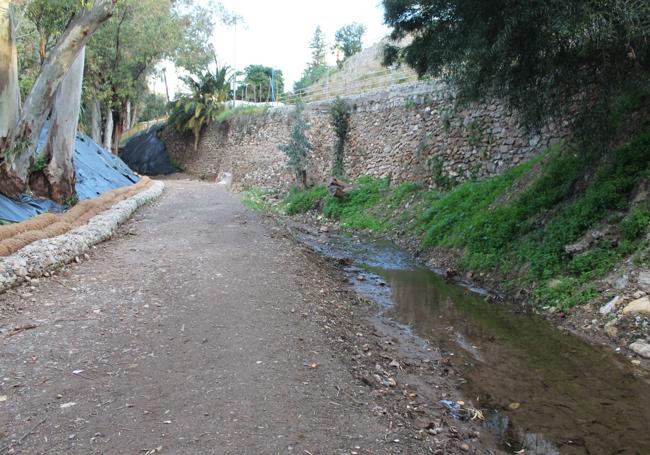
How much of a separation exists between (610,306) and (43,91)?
10.2m

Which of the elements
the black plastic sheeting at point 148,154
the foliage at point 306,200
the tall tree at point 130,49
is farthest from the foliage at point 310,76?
the foliage at point 306,200

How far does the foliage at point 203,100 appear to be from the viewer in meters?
29.3

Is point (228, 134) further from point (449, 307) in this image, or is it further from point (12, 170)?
point (449, 307)

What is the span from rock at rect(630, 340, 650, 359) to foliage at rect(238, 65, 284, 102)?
136ft

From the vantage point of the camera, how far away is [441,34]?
8.31 meters

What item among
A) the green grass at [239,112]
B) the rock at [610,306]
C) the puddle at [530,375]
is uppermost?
the green grass at [239,112]

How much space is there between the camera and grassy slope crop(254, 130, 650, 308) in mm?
6613

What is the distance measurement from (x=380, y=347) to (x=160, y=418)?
2.75 m

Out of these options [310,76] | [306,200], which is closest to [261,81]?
[310,76]

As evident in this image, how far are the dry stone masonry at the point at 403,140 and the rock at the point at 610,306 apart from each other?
155 inches

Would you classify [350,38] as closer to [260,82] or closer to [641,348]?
[260,82]

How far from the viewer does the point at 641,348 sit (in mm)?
5055

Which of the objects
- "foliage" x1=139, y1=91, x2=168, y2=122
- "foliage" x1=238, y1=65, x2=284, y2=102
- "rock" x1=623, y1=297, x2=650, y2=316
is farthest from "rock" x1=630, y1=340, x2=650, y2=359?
"foliage" x1=139, y1=91, x2=168, y2=122

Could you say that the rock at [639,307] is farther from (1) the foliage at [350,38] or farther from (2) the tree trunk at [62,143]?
(1) the foliage at [350,38]
